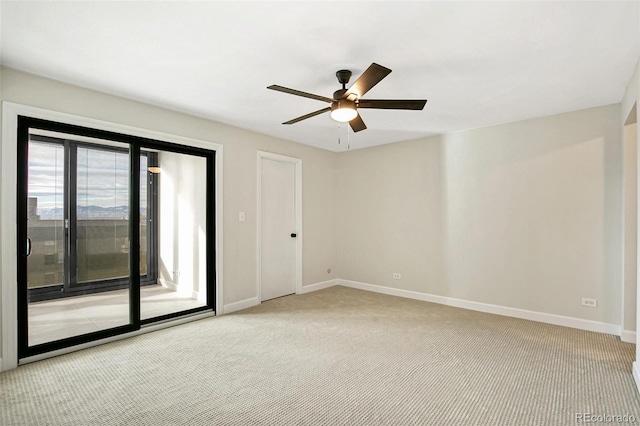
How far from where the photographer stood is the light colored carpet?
2127 mm

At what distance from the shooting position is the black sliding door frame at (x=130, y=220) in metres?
2.82

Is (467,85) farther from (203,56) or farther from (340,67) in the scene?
(203,56)

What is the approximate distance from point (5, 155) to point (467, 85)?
3.98 metres

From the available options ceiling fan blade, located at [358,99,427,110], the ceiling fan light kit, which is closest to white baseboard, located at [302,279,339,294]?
the ceiling fan light kit

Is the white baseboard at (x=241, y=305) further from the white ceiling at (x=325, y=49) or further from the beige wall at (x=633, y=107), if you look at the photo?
the beige wall at (x=633, y=107)

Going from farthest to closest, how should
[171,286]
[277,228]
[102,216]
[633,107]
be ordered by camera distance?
[277,228]
[171,286]
[102,216]
[633,107]

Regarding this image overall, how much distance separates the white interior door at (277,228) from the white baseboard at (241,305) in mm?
235

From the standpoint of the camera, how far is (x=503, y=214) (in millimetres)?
4273

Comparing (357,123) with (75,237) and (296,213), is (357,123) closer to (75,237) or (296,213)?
(296,213)

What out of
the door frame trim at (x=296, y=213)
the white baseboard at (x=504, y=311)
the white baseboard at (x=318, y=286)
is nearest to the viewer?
the white baseboard at (x=504, y=311)

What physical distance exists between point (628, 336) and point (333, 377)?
3.01 meters

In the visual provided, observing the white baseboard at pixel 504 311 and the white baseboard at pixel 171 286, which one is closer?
the white baseboard at pixel 504 311

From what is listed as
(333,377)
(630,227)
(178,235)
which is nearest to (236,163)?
(178,235)

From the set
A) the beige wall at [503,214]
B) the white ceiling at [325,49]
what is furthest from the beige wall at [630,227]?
the white ceiling at [325,49]
